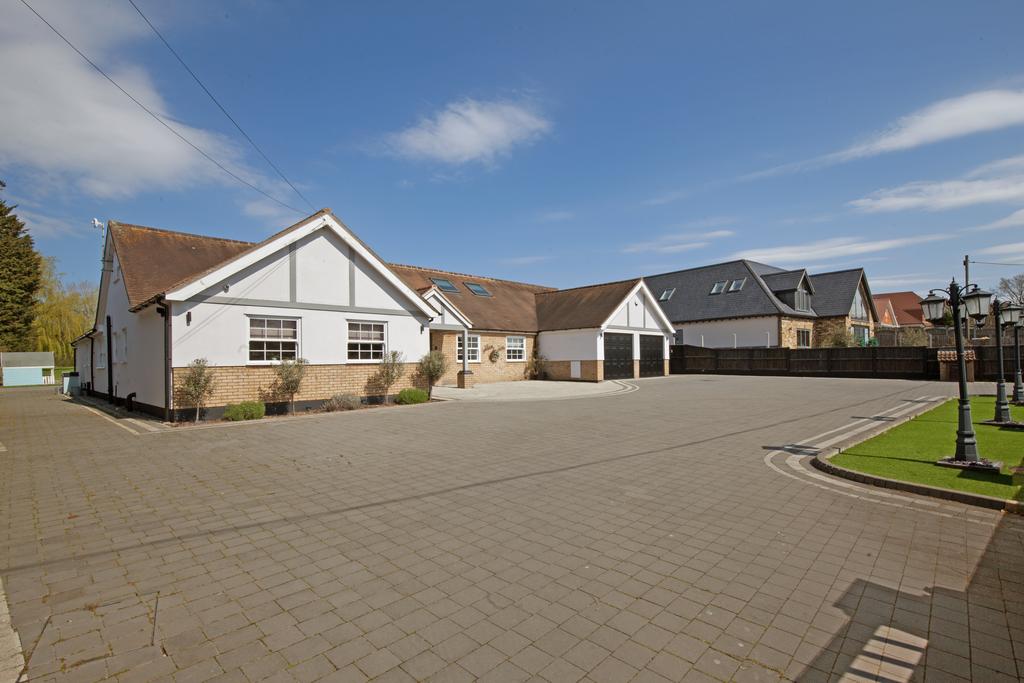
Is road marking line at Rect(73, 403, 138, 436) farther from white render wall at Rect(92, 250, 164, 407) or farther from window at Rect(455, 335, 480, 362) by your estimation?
window at Rect(455, 335, 480, 362)

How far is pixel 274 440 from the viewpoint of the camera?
34.3 ft

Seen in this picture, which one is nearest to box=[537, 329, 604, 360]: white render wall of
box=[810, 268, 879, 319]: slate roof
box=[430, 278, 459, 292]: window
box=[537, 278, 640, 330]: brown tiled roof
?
box=[537, 278, 640, 330]: brown tiled roof

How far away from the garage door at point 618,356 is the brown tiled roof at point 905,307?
4682cm

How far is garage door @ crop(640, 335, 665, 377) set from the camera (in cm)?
3119

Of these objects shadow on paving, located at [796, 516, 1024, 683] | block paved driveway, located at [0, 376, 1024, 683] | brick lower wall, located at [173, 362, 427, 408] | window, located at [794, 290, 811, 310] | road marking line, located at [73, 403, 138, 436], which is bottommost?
shadow on paving, located at [796, 516, 1024, 683]

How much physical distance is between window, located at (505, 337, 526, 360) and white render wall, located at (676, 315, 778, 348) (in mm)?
16683

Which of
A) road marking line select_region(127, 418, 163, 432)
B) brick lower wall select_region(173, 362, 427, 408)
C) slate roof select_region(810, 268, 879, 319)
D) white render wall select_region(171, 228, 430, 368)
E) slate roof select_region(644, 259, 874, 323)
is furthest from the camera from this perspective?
slate roof select_region(810, 268, 879, 319)

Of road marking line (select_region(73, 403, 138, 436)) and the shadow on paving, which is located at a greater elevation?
road marking line (select_region(73, 403, 138, 436))

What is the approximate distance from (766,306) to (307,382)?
3182 centimetres

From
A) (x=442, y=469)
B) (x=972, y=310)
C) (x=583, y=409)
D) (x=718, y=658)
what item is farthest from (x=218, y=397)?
(x=972, y=310)

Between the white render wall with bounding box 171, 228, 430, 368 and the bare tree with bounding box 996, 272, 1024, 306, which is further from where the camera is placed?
the bare tree with bounding box 996, 272, 1024, 306

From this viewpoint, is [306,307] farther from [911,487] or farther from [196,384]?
[911,487]

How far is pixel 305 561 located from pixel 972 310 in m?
11.3

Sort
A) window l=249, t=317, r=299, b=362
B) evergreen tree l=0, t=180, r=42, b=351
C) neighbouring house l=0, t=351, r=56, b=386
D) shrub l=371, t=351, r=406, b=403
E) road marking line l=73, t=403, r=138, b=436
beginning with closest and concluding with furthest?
road marking line l=73, t=403, r=138, b=436
window l=249, t=317, r=299, b=362
shrub l=371, t=351, r=406, b=403
evergreen tree l=0, t=180, r=42, b=351
neighbouring house l=0, t=351, r=56, b=386
